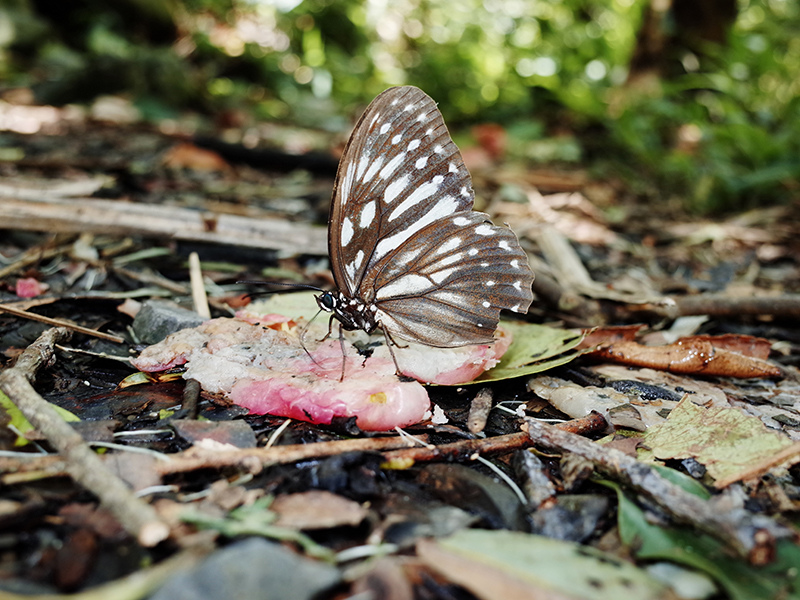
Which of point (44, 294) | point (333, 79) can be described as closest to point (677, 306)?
point (44, 294)

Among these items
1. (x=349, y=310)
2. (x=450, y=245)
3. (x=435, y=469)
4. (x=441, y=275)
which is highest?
(x=450, y=245)

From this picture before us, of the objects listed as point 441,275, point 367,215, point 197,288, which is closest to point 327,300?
point 367,215

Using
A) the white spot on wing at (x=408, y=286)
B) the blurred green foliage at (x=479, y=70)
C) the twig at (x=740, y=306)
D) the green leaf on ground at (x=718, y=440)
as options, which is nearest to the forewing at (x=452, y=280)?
the white spot on wing at (x=408, y=286)

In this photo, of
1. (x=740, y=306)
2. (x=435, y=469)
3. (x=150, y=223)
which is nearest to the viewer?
(x=435, y=469)

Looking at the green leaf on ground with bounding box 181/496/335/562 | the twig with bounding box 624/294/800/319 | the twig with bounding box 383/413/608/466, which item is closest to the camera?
the green leaf on ground with bounding box 181/496/335/562

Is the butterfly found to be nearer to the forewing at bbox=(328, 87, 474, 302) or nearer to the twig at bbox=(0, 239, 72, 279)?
the forewing at bbox=(328, 87, 474, 302)

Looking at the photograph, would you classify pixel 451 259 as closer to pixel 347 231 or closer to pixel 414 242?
pixel 414 242

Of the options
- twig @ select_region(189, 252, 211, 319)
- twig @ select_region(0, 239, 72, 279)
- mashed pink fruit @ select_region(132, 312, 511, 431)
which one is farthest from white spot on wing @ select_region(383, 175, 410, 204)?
twig @ select_region(0, 239, 72, 279)
